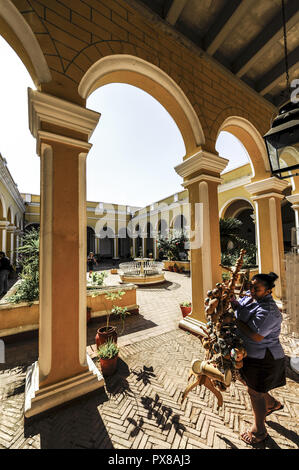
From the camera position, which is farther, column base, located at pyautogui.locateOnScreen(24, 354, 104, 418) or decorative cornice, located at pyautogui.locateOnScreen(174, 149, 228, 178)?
decorative cornice, located at pyautogui.locateOnScreen(174, 149, 228, 178)

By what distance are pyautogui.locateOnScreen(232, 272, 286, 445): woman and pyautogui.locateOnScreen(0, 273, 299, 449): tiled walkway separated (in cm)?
27

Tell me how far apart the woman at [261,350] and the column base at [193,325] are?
1963 mm

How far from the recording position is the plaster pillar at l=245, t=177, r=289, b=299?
5480 millimetres

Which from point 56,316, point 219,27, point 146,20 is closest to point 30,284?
point 56,316

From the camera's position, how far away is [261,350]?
1.88 m

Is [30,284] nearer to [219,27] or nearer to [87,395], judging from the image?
[87,395]

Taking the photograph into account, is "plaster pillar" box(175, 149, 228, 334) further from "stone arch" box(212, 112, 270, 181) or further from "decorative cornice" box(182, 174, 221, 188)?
"stone arch" box(212, 112, 270, 181)

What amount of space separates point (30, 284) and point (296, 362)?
18.7 feet

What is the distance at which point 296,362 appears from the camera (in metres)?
3.14

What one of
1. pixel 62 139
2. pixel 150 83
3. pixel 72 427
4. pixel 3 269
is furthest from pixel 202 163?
pixel 3 269

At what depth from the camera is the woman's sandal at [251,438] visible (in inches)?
73.4

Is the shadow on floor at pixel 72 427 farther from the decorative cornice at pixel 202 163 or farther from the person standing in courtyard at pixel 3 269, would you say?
the person standing in courtyard at pixel 3 269

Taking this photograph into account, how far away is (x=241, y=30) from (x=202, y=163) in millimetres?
3178

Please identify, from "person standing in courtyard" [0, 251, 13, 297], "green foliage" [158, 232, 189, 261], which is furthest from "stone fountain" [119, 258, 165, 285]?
"person standing in courtyard" [0, 251, 13, 297]
